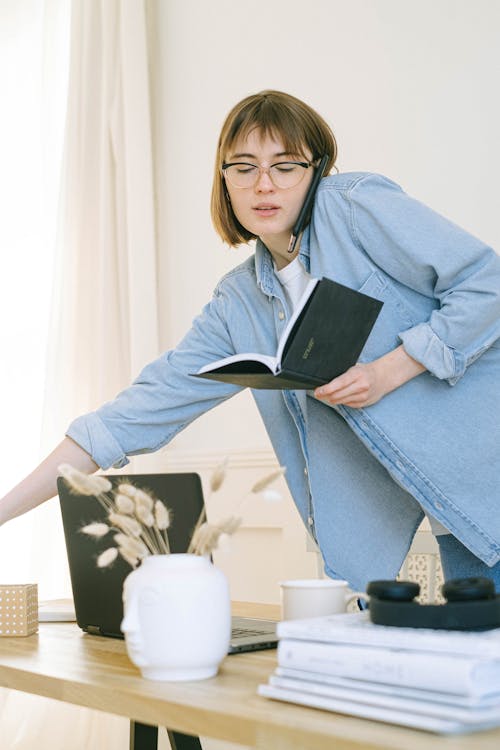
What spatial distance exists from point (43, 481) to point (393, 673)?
94cm

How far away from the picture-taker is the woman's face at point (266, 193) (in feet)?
5.10

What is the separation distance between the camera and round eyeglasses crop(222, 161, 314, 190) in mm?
1552

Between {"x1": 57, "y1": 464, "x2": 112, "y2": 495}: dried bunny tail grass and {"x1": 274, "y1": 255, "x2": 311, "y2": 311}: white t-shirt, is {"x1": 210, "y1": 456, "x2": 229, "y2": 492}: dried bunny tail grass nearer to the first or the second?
{"x1": 57, "y1": 464, "x2": 112, "y2": 495}: dried bunny tail grass

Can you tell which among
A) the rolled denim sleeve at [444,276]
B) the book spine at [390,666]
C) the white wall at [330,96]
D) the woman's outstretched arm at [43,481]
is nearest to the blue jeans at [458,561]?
the rolled denim sleeve at [444,276]

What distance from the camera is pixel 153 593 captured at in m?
0.95

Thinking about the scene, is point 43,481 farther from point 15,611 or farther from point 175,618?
point 175,618

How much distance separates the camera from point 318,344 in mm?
1277

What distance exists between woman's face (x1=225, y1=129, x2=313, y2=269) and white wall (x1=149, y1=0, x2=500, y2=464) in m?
0.85

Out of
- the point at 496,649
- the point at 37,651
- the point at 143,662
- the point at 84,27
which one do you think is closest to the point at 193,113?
the point at 84,27

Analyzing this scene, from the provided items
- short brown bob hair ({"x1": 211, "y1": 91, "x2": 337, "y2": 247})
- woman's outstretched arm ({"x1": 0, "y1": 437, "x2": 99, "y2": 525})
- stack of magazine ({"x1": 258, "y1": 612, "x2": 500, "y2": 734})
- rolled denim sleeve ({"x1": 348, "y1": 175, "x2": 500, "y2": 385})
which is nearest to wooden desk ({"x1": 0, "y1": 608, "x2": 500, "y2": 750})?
stack of magazine ({"x1": 258, "y1": 612, "x2": 500, "y2": 734})

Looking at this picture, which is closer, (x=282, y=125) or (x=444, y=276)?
(x=444, y=276)

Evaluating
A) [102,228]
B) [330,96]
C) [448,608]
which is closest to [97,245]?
[102,228]

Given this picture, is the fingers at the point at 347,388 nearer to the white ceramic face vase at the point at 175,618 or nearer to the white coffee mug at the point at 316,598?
the white coffee mug at the point at 316,598

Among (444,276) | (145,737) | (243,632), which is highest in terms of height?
(444,276)
